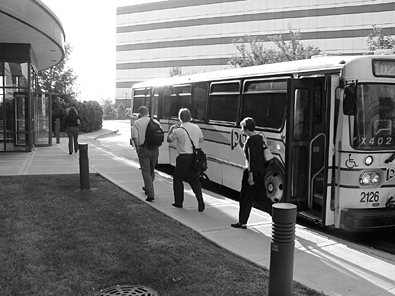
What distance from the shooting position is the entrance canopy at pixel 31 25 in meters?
13.0

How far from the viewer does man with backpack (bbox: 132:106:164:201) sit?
29.5 ft

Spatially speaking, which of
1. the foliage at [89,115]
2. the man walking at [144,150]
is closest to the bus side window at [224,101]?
the man walking at [144,150]

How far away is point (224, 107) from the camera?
10.4 m

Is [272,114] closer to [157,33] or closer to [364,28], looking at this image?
[364,28]

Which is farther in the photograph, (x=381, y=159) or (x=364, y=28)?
(x=364, y=28)

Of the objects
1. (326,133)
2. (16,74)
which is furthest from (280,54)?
(326,133)

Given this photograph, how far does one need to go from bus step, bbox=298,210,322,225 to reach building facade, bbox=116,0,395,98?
150ft

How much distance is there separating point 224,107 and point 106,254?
213 inches

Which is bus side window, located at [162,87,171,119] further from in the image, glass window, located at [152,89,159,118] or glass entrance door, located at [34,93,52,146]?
glass entrance door, located at [34,93,52,146]

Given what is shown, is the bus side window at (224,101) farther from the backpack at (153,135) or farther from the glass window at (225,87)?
the backpack at (153,135)

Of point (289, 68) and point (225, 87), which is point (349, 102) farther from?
point (225, 87)

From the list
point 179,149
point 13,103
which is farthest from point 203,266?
point 13,103

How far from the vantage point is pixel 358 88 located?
22.8 ft

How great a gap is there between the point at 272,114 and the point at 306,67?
1.16 metres
